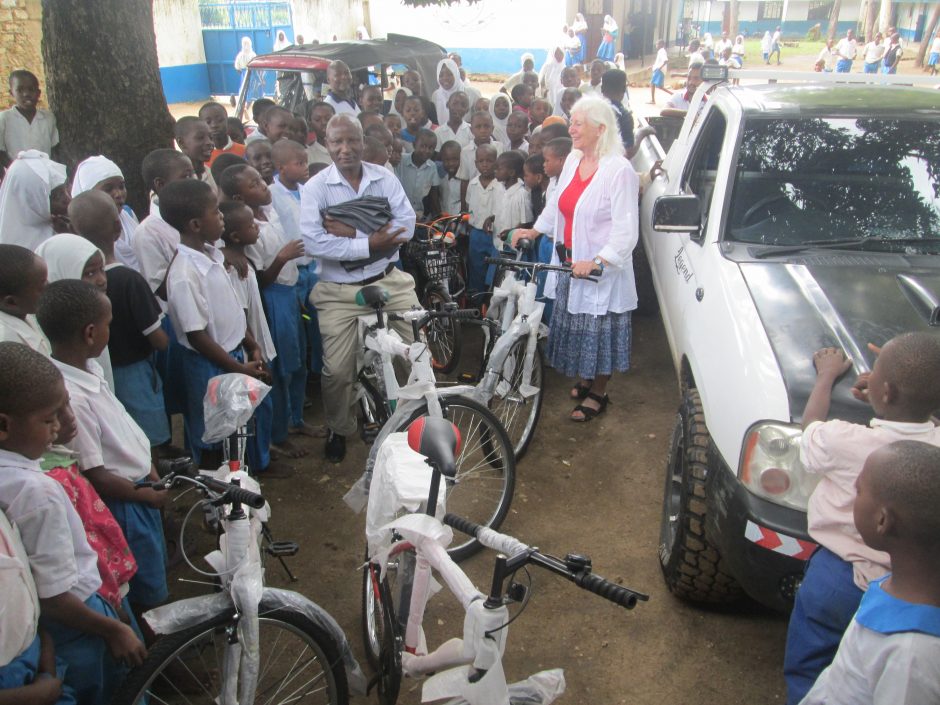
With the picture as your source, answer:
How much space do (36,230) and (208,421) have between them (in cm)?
225

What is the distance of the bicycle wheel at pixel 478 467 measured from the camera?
369 centimetres

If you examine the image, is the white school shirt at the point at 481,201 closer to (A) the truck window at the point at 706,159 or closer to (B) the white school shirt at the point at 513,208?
(B) the white school shirt at the point at 513,208

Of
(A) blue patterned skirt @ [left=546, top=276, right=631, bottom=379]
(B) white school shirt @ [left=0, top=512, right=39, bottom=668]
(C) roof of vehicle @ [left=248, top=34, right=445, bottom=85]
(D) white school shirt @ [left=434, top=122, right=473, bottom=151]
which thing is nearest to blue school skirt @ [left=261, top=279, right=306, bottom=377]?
(A) blue patterned skirt @ [left=546, top=276, right=631, bottom=379]

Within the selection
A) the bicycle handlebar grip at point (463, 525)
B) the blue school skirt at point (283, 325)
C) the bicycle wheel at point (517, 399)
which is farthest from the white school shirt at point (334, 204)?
the bicycle handlebar grip at point (463, 525)

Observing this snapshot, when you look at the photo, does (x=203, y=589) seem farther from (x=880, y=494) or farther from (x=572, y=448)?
(x=880, y=494)

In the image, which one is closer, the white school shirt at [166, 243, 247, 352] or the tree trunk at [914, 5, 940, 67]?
the white school shirt at [166, 243, 247, 352]

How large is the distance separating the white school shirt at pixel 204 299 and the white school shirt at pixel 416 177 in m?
3.84

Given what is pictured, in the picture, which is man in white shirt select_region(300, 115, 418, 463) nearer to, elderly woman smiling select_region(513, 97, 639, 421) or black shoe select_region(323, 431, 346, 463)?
black shoe select_region(323, 431, 346, 463)

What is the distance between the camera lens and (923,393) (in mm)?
2096

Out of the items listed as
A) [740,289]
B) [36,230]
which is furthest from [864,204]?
[36,230]

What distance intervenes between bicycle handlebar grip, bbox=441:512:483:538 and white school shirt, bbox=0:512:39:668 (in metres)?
1.08

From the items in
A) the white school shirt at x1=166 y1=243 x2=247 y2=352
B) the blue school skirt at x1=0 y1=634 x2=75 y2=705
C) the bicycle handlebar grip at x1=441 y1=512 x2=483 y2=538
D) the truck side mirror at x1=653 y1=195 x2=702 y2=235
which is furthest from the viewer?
the truck side mirror at x1=653 y1=195 x2=702 y2=235

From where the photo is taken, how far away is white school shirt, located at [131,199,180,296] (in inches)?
144

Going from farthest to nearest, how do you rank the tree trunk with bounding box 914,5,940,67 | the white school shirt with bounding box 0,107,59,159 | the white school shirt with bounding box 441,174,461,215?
the tree trunk with bounding box 914,5,940,67 < the white school shirt with bounding box 441,174,461,215 < the white school shirt with bounding box 0,107,59,159
